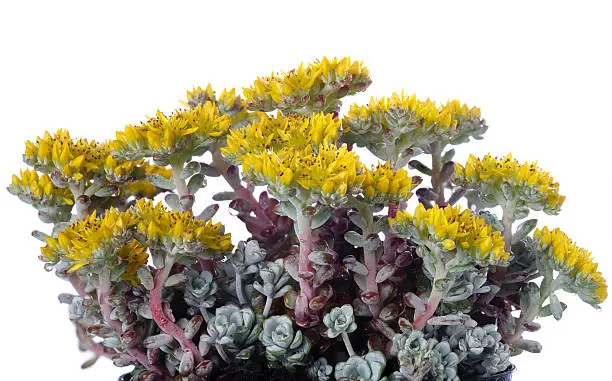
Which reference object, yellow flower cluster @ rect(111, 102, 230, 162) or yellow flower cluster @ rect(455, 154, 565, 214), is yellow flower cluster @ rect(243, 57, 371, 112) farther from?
yellow flower cluster @ rect(455, 154, 565, 214)

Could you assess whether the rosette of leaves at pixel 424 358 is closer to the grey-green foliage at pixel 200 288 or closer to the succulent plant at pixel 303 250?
the succulent plant at pixel 303 250

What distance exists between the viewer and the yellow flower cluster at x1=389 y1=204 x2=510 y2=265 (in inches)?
65.0

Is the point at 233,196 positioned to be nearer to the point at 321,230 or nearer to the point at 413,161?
the point at 321,230

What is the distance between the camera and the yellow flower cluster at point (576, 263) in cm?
189

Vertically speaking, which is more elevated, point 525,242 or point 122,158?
point 122,158

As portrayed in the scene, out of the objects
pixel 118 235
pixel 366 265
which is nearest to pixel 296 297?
pixel 366 265

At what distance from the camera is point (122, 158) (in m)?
1.90

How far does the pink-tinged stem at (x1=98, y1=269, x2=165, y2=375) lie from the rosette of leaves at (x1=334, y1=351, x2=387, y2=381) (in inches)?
18.6

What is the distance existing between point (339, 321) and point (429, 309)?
21 cm

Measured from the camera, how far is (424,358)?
174 cm

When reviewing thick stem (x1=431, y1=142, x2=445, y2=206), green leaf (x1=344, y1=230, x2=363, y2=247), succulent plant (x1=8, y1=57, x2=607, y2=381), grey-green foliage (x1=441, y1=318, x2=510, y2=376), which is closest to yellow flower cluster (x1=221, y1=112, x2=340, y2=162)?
succulent plant (x1=8, y1=57, x2=607, y2=381)

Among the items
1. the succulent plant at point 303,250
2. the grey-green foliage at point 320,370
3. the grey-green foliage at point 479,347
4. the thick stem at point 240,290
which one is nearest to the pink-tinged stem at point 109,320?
the succulent plant at point 303,250

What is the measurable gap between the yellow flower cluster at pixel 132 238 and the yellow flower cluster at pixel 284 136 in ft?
0.63

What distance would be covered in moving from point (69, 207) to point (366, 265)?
2.73 feet
